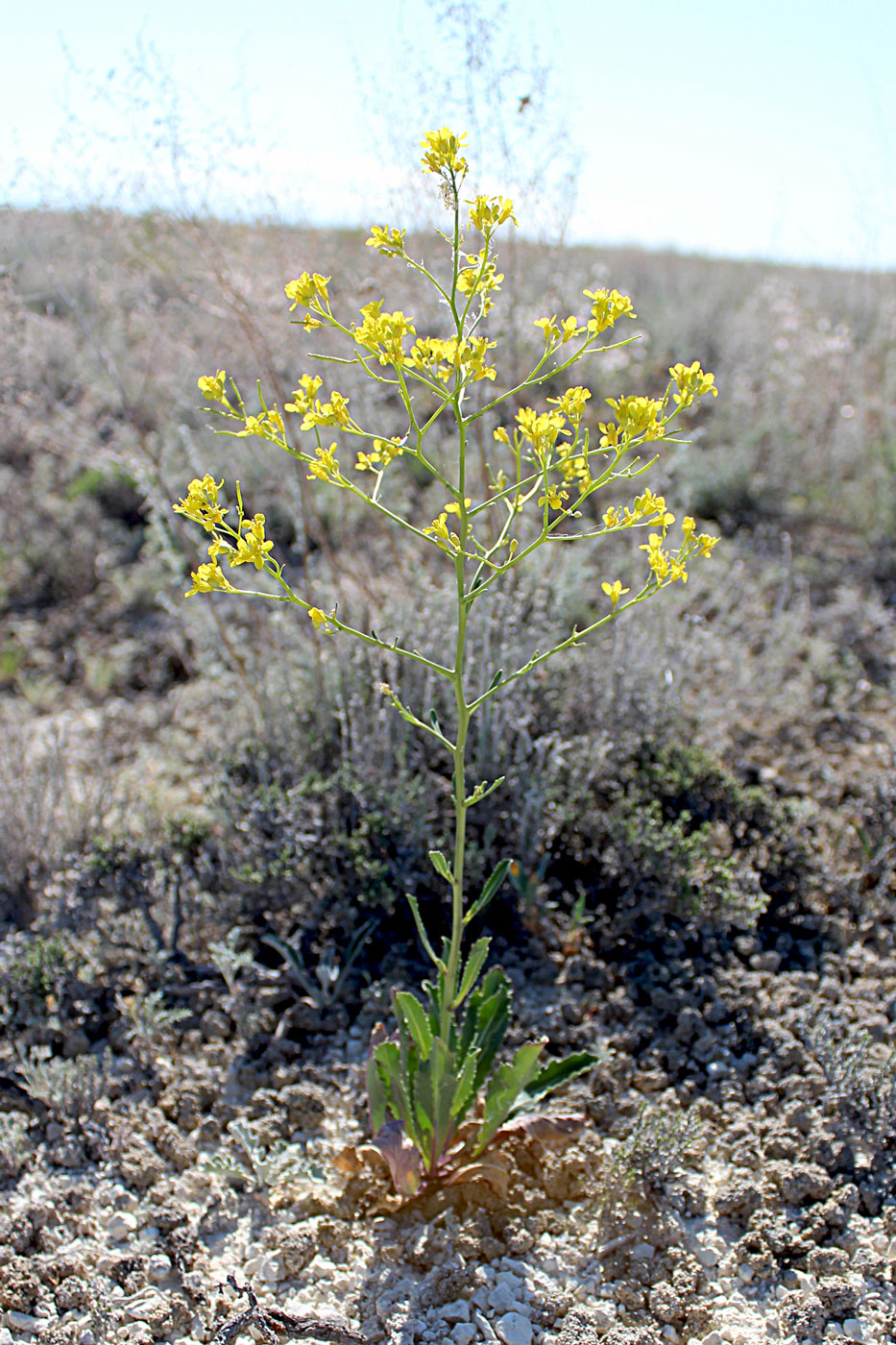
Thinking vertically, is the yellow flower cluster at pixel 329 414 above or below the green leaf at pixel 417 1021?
above

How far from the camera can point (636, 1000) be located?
259 centimetres

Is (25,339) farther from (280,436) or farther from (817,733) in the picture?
(817,733)

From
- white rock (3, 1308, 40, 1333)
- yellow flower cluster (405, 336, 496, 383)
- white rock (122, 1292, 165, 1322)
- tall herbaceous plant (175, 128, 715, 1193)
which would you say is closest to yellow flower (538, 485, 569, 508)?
tall herbaceous plant (175, 128, 715, 1193)

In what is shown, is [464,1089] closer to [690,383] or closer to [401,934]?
[401,934]

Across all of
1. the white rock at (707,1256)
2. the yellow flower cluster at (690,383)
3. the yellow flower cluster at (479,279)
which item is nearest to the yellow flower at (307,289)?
the yellow flower cluster at (479,279)

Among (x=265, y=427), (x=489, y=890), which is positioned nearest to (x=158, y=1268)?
(x=489, y=890)

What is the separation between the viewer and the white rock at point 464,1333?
1.77 metres

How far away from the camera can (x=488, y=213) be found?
1.50 m

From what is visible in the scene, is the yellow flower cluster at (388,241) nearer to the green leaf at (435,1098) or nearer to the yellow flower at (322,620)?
the yellow flower at (322,620)

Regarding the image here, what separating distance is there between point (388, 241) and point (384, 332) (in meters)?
0.17

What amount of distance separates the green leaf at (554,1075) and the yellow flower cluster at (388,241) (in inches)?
62.3

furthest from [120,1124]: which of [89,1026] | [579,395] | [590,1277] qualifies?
[579,395]

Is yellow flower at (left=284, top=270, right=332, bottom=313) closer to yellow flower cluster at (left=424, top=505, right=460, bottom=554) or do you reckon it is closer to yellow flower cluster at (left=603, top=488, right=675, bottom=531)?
yellow flower cluster at (left=424, top=505, right=460, bottom=554)

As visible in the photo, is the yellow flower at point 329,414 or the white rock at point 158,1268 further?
the white rock at point 158,1268
